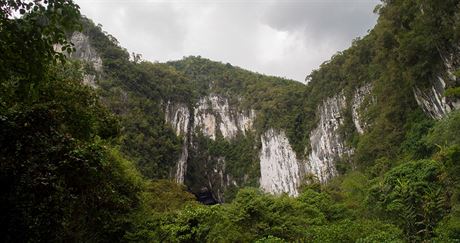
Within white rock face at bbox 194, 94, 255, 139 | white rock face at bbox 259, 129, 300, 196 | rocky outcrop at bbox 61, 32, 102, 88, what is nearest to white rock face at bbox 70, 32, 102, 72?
rocky outcrop at bbox 61, 32, 102, 88

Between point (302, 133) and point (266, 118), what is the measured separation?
19.9ft

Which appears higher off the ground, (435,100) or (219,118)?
(219,118)

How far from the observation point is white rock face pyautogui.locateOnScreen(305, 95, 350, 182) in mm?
35375

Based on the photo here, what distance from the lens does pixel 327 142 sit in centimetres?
3656

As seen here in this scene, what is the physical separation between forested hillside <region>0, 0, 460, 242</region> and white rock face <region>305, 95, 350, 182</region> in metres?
0.14

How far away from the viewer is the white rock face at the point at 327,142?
3538 centimetres

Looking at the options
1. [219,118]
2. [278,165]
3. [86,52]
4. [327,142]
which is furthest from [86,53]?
[327,142]

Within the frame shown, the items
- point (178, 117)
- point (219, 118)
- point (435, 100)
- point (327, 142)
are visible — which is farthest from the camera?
point (219, 118)

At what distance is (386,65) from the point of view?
25.0 metres

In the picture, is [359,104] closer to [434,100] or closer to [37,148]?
[434,100]

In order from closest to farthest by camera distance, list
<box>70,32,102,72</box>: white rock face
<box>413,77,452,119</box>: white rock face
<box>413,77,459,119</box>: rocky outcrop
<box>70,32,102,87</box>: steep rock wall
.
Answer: <box>413,77,459,119</box>: rocky outcrop < <box>413,77,452,119</box>: white rock face < <box>70,32,102,87</box>: steep rock wall < <box>70,32,102,72</box>: white rock face

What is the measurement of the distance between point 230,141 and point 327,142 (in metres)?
20.1

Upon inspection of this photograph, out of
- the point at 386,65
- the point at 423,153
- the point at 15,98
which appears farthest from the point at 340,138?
the point at 15,98

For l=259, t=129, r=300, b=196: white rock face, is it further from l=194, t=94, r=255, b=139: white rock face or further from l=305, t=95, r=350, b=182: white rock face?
l=194, t=94, r=255, b=139: white rock face
